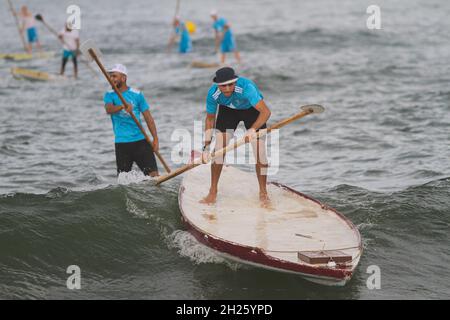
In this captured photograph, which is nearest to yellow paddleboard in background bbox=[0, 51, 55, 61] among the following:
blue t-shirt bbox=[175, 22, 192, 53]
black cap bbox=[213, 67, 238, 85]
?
blue t-shirt bbox=[175, 22, 192, 53]

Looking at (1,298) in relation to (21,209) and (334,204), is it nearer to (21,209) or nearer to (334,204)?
(21,209)

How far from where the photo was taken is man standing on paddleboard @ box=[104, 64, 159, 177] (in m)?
9.30

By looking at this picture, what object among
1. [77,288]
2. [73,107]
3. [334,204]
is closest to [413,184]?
[334,204]

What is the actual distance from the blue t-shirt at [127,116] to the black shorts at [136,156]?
8cm

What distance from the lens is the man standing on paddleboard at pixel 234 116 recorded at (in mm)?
8602

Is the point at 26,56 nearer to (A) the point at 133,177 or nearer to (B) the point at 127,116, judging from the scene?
(A) the point at 133,177

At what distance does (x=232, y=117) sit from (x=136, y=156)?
156cm

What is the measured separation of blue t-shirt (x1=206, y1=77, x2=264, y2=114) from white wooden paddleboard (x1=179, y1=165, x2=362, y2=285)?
3.94 ft

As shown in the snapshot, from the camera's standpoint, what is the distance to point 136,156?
32.0 ft

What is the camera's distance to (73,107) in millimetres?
18297

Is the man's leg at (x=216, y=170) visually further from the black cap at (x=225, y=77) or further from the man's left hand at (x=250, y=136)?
the black cap at (x=225, y=77)

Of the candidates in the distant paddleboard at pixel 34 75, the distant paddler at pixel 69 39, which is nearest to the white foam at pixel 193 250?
the distant paddler at pixel 69 39

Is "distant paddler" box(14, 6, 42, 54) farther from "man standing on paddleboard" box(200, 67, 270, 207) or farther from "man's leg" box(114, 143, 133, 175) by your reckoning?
"man standing on paddleboard" box(200, 67, 270, 207)

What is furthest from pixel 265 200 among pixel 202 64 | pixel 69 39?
pixel 202 64
